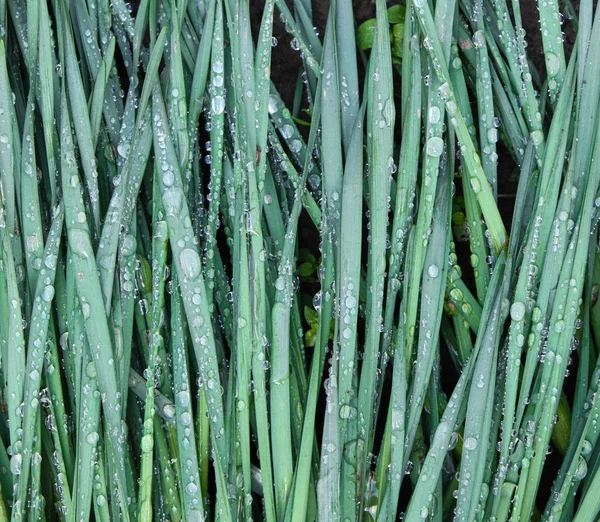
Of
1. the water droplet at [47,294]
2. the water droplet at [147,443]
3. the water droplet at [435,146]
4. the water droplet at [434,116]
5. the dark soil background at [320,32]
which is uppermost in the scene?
the dark soil background at [320,32]

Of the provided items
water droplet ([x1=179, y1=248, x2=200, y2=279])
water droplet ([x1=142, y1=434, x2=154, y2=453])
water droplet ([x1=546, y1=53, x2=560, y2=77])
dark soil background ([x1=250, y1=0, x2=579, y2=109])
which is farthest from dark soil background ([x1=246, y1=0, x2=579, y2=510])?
water droplet ([x1=142, y1=434, x2=154, y2=453])

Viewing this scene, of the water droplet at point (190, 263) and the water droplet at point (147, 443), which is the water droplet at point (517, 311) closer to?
the water droplet at point (190, 263)

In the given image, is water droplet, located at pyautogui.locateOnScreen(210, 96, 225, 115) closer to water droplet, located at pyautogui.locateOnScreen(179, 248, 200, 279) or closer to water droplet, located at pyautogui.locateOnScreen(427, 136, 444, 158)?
water droplet, located at pyautogui.locateOnScreen(179, 248, 200, 279)

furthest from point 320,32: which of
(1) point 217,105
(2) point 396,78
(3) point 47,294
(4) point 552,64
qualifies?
(3) point 47,294

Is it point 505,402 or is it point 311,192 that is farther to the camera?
point 311,192

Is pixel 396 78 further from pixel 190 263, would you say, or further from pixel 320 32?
pixel 190 263

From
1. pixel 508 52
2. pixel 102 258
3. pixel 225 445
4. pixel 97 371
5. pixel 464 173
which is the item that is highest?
pixel 508 52

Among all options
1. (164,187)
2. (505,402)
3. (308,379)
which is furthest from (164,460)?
(505,402)

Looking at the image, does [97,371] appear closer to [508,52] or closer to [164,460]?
[164,460]

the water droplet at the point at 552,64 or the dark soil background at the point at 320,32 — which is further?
the dark soil background at the point at 320,32

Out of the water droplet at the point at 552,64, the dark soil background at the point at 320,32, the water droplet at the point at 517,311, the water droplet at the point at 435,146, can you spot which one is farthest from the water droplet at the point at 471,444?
the dark soil background at the point at 320,32

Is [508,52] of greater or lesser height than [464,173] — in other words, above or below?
above
